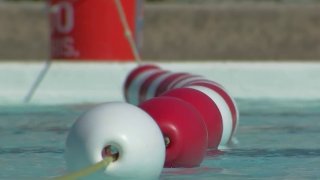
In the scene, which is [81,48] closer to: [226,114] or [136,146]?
[226,114]

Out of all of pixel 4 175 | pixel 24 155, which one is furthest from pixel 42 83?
pixel 4 175

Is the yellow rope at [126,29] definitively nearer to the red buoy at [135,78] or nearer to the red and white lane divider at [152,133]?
the red buoy at [135,78]

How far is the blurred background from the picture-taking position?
15.1 meters

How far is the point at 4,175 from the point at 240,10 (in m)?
11.4

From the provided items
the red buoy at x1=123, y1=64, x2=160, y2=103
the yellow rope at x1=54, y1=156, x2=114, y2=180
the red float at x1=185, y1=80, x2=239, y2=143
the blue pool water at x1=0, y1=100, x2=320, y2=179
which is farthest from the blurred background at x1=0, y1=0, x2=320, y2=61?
the yellow rope at x1=54, y1=156, x2=114, y2=180

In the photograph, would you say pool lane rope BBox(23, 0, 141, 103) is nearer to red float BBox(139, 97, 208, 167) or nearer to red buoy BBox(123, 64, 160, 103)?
red buoy BBox(123, 64, 160, 103)

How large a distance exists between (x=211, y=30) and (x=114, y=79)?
296 inches

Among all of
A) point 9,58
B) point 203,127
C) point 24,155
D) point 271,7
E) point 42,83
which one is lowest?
point 9,58

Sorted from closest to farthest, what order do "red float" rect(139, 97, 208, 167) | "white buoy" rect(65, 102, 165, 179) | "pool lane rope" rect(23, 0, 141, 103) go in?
"white buoy" rect(65, 102, 165, 179) < "red float" rect(139, 97, 208, 167) < "pool lane rope" rect(23, 0, 141, 103)

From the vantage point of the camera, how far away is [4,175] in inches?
160

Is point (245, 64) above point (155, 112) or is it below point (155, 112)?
below

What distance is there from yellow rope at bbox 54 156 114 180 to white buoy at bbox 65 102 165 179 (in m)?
0.02

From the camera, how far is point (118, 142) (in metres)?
3.46

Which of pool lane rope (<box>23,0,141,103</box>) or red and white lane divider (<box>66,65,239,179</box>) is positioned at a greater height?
red and white lane divider (<box>66,65,239,179</box>)
